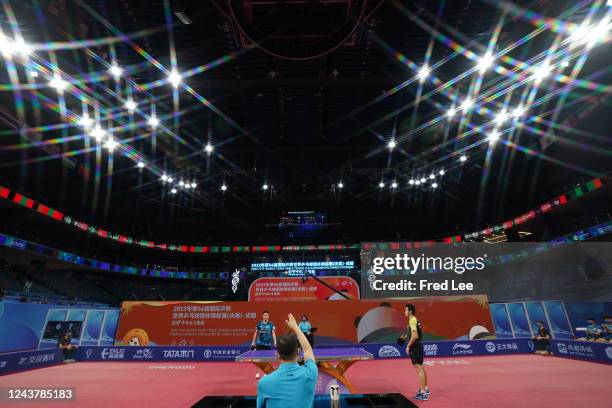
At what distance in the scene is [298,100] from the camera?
11664 millimetres

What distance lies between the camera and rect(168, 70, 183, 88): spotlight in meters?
9.97

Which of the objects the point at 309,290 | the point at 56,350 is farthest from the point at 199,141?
the point at 56,350

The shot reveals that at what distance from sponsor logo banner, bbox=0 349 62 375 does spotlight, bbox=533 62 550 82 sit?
18.2 meters

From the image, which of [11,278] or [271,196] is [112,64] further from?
[11,278]

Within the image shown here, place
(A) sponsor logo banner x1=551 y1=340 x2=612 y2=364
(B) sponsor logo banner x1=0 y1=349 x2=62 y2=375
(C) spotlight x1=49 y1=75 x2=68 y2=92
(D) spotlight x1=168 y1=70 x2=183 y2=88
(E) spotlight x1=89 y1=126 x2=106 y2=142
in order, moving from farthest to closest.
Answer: (E) spotlight x1=89 y1=126 x2=106 y2=142
(C) spotlight x1=49 y1=75 x2=68 y2=92
(D) spotlight x1=168 y1=70 x2=183 y2=88
(A) sponsor logo banner x1=551 y1=340 x2=612 y2=364
(B) sponsor logo banner x1=0 y1=349 x2=62 y2=375

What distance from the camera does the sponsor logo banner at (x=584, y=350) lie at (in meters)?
8.77

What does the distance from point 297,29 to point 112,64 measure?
268 inches

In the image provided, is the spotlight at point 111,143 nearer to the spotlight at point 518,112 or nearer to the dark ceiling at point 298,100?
the dark ceiling at point 298,100

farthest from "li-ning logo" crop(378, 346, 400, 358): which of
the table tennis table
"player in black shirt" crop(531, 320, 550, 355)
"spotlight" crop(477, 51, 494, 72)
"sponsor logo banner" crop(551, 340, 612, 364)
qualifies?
"spotlight" crop(477, 51, 494, 72)

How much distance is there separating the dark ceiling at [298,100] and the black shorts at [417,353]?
20.3 feet

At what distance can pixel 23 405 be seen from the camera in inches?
214

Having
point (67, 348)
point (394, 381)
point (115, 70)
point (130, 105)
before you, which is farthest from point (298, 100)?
point (67, 348)

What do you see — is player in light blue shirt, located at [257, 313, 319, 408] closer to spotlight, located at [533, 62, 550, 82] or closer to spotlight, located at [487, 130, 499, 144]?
spotlight, located at [533, 62, 550, 82]

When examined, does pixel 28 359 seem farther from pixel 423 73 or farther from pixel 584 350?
pixel 584 350
